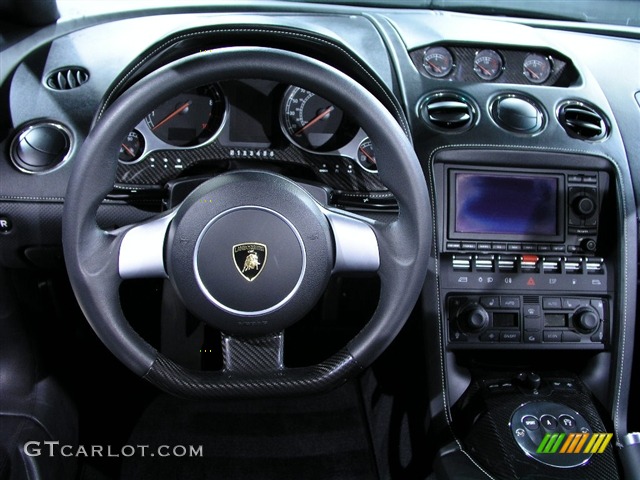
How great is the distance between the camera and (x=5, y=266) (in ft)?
5.20

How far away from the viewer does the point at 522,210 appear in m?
1.62

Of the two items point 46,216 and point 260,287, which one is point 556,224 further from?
point 46,216

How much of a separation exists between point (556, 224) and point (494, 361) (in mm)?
394

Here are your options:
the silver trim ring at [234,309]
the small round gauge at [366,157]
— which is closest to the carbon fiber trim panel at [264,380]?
the silver trim ring at [234,309]

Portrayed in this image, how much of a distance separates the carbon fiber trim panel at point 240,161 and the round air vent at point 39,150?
0.15 meters

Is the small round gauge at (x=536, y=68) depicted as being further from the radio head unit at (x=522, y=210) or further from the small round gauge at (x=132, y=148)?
the small round gauge at (x=132, y=148)

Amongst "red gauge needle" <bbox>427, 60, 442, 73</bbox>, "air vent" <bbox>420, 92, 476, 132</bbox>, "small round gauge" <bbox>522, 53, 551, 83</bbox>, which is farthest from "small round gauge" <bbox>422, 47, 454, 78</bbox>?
"small round gauge" <bbox>522, 53, 551, 83</bbox>

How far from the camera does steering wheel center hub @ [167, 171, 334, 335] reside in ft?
3.70

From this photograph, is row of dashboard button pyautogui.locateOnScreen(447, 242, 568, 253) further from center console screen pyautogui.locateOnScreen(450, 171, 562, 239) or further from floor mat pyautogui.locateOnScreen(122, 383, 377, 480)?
floor mat pyautogui.locateOnScreen(122, 383, 377, 480)

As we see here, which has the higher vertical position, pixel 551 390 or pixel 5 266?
pixel 5 266

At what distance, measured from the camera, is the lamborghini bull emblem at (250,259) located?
1.13 m

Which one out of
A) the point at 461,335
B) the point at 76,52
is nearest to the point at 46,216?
the point at 76,52

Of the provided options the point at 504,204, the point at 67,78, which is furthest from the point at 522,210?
the point at 67,78

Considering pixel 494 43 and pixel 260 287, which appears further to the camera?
pixel 494 43
